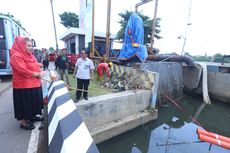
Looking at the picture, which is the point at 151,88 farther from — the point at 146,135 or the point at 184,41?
the point at 184,41

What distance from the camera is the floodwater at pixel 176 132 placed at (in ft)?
15.0

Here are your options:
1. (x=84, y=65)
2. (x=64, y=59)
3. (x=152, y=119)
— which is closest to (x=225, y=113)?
(x=152, y=119)

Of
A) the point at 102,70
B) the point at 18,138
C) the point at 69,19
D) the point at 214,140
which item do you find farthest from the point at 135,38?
the point at 69,19

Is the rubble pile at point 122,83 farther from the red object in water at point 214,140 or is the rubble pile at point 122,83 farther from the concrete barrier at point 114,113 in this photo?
the red object in water at point 214,140

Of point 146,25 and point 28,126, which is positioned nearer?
point 28,126

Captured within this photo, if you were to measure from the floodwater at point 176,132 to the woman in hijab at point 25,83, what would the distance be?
244cm

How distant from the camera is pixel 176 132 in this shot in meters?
5.79

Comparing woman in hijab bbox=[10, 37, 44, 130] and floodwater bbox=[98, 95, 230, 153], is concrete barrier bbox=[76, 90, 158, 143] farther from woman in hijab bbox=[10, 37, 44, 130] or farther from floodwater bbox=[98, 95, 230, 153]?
woman in hijab bbox=[10, 37, 44, 130]

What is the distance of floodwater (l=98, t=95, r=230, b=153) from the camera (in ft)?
15.0

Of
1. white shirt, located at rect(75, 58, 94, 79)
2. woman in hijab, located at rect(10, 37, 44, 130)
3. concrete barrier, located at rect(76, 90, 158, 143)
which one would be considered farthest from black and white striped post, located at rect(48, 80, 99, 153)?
white shirt, located at rect(75, 58, 94, 79)

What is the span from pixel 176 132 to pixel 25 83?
545 centimetres

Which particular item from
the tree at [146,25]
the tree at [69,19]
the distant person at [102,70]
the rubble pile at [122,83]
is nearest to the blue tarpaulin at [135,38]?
the rubble pile at [122,83]

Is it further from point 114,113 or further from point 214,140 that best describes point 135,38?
point 214,140

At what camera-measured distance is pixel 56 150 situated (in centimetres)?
123
